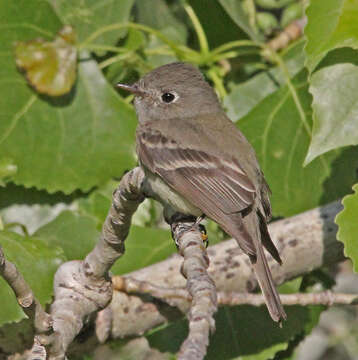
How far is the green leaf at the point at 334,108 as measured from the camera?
9.93 feet

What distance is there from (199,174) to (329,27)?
2.62ft

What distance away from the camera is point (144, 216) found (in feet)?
13.0

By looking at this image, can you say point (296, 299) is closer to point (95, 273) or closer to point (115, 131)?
point (95, 273)

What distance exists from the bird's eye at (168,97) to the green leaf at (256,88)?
267 mm

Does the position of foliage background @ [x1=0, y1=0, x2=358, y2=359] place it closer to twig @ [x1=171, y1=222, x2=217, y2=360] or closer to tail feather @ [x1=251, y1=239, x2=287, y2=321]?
tail feather @ [x1=251, y1=239, x2=287, y2=321]

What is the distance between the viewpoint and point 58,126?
12.4 ft

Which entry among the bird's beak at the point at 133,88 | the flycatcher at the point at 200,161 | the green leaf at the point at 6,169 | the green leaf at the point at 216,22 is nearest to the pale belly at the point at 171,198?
the flycatcher at the point at 200,161

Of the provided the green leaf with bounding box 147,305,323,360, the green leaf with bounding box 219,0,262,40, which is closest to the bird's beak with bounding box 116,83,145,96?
the green leaf with bounding box 219,0,262,40

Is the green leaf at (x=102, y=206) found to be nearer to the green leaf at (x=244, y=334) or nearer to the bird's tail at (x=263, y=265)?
the green leaf at (x=244, y=334)

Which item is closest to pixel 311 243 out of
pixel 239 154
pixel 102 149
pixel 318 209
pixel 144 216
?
pixel 318 209

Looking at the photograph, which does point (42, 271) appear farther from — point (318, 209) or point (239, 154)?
point (318, 209)

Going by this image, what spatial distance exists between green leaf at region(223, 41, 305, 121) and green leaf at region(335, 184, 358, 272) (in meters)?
1.17

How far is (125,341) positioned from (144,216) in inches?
23.9

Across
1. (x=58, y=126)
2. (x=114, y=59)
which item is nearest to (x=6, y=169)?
(x=58, y=126)
